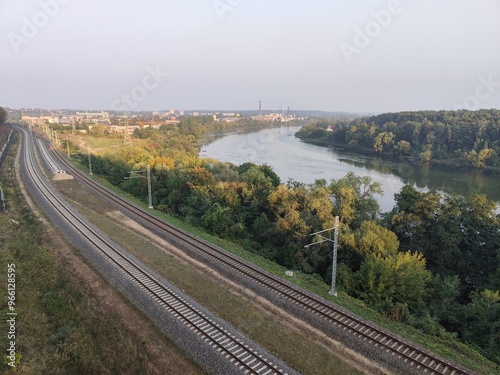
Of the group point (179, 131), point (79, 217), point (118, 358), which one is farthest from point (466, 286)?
point (179, 131)

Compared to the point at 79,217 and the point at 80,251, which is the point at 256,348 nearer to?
the point at 80,251

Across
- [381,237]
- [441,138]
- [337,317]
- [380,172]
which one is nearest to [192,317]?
[337,317]

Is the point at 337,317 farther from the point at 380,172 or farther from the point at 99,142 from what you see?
the point at 99,142

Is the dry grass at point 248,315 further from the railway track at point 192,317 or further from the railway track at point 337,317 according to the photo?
the railway track at point 337,317

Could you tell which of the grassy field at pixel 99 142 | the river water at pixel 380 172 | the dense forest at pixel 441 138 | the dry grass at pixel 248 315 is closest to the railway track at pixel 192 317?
the dry grass at pixel 248 315

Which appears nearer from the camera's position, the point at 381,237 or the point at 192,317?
the point at 192,317

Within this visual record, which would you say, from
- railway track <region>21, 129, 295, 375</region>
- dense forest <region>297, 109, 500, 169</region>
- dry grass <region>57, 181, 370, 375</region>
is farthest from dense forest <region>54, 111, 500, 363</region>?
dense forest <region>297, 109, 500, 169</region>
